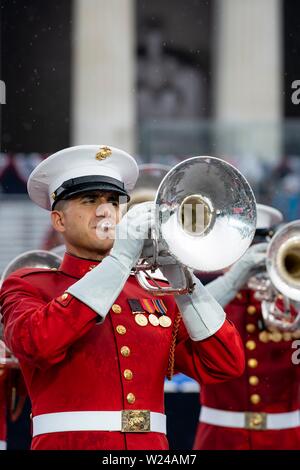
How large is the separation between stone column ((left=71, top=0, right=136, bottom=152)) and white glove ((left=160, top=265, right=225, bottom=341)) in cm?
1165

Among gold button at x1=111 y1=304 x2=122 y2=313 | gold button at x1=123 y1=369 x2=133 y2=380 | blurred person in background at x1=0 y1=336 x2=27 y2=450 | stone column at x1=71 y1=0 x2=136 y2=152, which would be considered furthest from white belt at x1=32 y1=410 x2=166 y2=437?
stone column at x1=71 y1=0 x2=136 y2=152

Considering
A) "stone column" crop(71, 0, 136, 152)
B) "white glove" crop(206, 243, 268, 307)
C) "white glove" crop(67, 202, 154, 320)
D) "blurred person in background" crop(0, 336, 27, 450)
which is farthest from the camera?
"stone column" crop(71, 0, 136, 152)

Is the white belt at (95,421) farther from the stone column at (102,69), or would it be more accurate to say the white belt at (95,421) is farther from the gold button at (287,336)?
the stone column at (102,69)

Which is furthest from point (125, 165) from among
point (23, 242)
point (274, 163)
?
point (274, 163)

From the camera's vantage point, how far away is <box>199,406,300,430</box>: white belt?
6.11m

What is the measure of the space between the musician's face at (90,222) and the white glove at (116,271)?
0.88 feet

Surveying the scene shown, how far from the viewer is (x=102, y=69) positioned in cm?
1653

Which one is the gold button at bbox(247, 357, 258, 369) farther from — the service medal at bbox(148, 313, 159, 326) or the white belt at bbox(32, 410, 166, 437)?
the white belt at bbox(32, 410, 166, 437)

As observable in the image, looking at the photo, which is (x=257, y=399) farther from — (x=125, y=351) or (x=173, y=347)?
(x=125, y=351)

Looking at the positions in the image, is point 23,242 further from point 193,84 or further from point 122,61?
point 193,84

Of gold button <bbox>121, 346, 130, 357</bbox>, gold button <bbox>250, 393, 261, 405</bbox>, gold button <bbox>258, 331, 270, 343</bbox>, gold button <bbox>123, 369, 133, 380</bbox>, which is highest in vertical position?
gold button <bbox>121, 346, 130, 357</bbox>

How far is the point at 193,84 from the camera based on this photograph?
18047 mm

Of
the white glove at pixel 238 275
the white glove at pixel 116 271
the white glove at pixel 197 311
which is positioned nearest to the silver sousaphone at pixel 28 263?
the white glove at pixel 238 275

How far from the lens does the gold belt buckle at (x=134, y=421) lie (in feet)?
13.9
